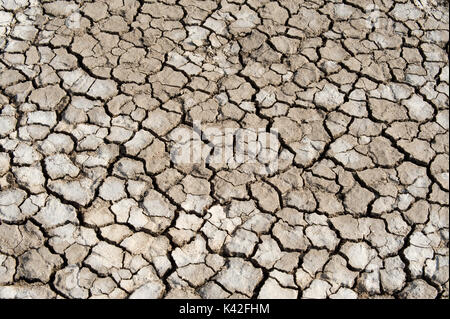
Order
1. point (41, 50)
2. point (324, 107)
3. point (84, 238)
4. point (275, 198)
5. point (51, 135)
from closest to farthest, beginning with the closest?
1. point (84, 238)
2. point (275, 198)
3. point (51, 135)
4. point (324, 107)
5. point (41, 50)

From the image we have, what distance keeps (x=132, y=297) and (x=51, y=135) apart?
118 cm

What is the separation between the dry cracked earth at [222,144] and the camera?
275 centimetres

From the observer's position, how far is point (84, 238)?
9.25ft

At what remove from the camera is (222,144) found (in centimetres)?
325

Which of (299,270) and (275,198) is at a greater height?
(275,198)

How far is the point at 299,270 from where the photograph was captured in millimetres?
2766

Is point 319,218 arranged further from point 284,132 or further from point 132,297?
point 132,297

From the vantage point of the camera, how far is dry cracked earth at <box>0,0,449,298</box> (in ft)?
9.04

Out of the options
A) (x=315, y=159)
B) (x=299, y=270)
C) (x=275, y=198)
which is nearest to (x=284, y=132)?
(x=315, y=159)

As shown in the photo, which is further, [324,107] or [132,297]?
[324,107]
